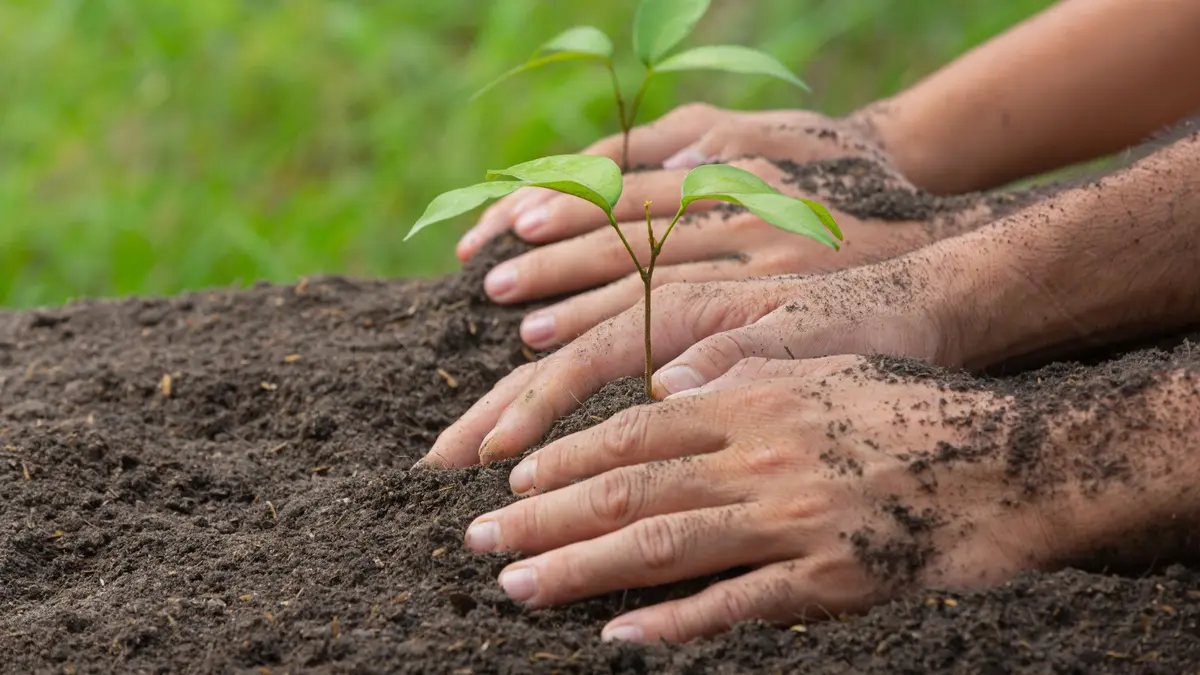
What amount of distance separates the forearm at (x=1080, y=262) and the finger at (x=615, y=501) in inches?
22.8

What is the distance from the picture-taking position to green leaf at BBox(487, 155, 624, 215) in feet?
4.08

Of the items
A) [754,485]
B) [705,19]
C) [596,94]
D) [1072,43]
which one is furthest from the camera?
[705,19]

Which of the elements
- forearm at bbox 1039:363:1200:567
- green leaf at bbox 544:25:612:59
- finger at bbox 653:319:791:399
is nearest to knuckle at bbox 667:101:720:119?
green leaf at bbox 544:25:612:59

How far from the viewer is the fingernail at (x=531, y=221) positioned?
6.69ft

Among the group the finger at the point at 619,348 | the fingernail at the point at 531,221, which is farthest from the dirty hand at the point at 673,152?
the finger at the point at 619,348

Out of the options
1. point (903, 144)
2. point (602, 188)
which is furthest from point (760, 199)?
point (903, 144)

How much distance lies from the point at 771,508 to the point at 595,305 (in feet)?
2.27

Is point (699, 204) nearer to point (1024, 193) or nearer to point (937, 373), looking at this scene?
point (1024, 193)

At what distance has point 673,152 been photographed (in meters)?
2.30

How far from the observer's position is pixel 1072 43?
2.33m

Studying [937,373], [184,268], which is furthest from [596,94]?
[937,373]

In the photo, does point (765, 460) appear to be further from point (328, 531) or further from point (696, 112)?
point (696, 112)

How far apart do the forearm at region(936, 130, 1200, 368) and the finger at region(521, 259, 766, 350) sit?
351 mm

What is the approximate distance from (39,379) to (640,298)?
1.06 m
